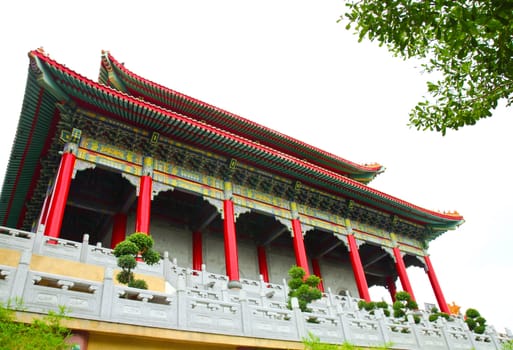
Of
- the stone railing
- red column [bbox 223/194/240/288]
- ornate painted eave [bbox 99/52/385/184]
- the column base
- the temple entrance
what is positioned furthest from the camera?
ornate painted eave [bbox 99/52/385/184]

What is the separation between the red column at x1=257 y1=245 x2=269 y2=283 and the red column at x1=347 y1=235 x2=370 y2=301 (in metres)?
3.51

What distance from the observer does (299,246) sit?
51.0 ft

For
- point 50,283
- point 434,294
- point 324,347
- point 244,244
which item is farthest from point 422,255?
point 50,283

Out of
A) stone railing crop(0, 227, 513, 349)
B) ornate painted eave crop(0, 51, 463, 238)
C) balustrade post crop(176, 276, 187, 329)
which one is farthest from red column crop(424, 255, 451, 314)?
balustrade post crop(176, 276, 187, 329)

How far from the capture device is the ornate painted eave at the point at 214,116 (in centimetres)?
Result: 1608

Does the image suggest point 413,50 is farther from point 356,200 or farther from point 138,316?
point 356,200

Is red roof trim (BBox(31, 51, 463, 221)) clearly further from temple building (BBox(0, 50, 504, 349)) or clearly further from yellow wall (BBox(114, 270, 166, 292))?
yellow wall (BBox(114, 270, 166, 292))

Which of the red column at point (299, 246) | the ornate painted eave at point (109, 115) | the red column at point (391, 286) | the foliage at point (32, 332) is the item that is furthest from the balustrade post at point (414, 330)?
the red column at point (391, 286)

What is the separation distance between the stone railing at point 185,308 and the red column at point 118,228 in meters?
4.17

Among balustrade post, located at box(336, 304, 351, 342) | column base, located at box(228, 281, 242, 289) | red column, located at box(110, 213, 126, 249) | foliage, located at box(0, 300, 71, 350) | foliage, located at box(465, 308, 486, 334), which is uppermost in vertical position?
red column, located at box(110, 213, 126, 249)

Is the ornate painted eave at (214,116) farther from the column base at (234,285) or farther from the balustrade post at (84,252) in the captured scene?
the balustrade post at (84,252)

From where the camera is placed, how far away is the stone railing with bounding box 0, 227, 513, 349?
636cm

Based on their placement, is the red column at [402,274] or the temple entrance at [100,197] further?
the red column at [402,274]

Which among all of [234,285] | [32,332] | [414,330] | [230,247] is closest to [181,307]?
[32,332]
